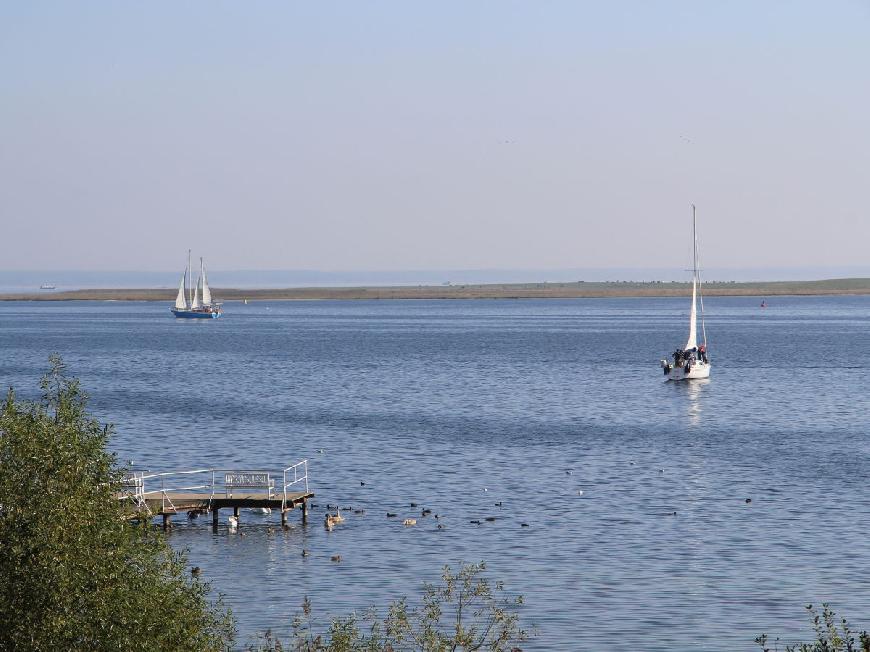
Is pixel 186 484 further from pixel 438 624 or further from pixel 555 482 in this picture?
pixel 438 624

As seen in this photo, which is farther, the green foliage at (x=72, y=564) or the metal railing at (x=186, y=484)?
the metal railing at (x=186, y=484)

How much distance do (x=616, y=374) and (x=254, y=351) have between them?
198 feet

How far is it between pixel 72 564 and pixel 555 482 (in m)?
39.2

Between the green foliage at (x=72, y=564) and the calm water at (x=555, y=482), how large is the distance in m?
11.0

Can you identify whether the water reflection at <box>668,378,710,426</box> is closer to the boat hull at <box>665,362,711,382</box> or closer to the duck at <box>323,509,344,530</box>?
the boat hull at <box>665,362,711,382</box>

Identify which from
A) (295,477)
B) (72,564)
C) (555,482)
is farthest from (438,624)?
(555,482)

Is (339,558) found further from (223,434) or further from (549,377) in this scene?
(549,377)

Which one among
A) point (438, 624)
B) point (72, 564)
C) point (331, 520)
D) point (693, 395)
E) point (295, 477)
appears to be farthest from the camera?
point (693, 395)

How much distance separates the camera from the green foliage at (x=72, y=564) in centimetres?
2370

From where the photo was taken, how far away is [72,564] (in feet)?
79.7

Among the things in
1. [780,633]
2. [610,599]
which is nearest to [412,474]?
[610,599]

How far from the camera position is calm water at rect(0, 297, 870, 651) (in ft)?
Answer: 131

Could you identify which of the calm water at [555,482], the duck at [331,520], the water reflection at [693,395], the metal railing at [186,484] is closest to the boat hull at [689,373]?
the water reflection at [693,395]

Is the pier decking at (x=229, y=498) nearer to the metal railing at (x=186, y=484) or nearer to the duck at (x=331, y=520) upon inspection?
the metal railing at (x=186, y=484)
